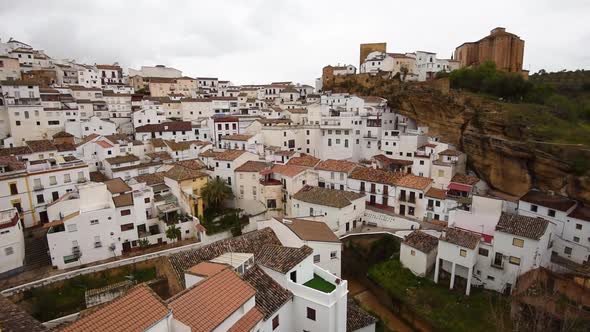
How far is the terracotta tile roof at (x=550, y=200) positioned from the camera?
24.9m

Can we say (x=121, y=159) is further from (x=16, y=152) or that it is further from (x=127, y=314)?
(x=127, y=314)

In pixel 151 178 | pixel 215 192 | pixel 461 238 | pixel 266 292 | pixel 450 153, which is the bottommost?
pixel 461 238

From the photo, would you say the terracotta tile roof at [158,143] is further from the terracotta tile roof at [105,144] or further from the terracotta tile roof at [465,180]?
the terracotta tile roof at [465,180]

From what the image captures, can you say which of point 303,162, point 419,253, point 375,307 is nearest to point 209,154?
point 303,162

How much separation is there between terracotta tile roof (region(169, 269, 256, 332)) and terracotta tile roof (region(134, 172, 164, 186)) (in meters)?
22.1

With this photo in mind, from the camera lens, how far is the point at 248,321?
471 inches

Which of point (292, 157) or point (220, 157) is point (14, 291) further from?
point (292, 157)

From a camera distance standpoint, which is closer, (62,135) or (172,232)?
(172,232)

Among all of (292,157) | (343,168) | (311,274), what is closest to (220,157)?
(292,157)

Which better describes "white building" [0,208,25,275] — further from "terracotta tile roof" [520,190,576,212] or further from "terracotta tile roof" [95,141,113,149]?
"terracotta tile roof" [520,190,576,212]

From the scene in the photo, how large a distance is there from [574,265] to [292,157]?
26.9m

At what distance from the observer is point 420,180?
1222 inches

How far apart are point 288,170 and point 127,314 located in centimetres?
2469

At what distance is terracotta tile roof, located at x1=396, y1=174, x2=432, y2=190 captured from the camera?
30128 millimetres
